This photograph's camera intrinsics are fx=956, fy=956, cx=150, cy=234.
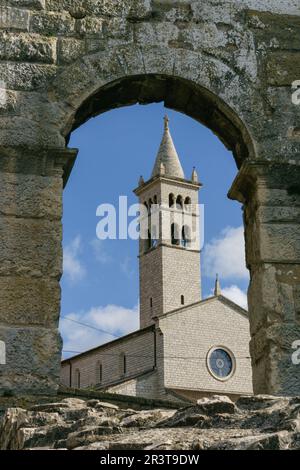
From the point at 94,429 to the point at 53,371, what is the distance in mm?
1920

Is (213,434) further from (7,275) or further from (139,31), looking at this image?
(139,31)

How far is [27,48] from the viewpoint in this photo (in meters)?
7.87

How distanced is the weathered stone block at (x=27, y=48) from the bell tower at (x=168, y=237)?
56.4 meters

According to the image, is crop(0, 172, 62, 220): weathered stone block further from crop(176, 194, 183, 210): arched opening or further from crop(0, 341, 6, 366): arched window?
crop(176, 194, 183, 210): arched opening

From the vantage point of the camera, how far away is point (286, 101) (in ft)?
26.7

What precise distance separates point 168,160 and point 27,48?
63.9 m

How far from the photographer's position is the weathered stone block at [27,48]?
7.83 meters

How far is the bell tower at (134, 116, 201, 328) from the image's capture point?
216ft

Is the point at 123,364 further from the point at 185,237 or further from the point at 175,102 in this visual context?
the point at 175,102

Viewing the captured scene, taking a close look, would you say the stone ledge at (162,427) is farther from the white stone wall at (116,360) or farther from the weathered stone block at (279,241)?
the white stone wall at (116,360)

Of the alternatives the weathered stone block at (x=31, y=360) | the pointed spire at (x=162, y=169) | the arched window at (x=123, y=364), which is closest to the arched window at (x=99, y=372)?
the arched window at (x=123, y=364)

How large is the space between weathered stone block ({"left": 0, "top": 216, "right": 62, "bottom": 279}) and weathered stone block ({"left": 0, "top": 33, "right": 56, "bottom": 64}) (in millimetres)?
1406

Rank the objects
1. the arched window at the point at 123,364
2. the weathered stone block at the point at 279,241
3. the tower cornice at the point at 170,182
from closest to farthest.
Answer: the weathered stone block at the point at 279,241
the arched window at the point at 123,364
the tower cornice at the point at 170,182


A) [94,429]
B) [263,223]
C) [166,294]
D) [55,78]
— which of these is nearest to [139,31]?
[55,78]
